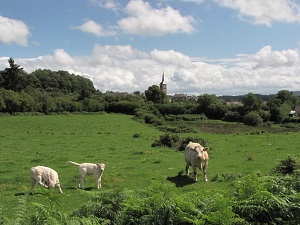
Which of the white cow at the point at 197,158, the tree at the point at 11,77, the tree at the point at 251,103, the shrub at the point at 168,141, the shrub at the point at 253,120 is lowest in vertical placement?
the shrub at the point at 253,120

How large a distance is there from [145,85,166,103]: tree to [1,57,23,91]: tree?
161 ft

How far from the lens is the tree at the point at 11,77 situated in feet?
339

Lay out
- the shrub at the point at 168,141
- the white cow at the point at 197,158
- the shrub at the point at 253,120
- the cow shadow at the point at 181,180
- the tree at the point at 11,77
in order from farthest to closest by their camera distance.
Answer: the tree at the point at 11,77, the shrub at the point at 253,120, the shrub at the point at 168,141, the white cow at the point at 197,158, the cow shadow at the point at 181,180

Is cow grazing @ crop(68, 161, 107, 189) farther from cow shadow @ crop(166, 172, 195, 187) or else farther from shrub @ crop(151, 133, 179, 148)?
shrub @ crop(151, 133, 179, 148)

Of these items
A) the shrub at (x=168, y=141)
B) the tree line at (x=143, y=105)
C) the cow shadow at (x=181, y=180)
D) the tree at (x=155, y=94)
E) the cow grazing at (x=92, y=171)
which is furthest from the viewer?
the tree at (x=155, y=94)

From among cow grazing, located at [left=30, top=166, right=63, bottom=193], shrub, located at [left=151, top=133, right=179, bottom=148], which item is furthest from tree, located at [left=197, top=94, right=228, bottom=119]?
cow grazing, located at [left=30, top=166, right=63, bottom=193]

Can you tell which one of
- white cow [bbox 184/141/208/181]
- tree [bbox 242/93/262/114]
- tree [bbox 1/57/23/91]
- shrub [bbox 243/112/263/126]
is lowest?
shrub [bbox 243/112/263/126]

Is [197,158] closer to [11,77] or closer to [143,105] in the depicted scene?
[143,105]

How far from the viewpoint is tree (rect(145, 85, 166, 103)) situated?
13088 cm

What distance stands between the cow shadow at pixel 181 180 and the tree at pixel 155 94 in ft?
361

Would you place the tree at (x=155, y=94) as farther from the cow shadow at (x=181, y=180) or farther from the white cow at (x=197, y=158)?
the white cow at (x=197, y=158)

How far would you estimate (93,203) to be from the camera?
750cm

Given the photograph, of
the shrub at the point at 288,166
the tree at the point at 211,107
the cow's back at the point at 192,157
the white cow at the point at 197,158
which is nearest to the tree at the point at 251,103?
the tree at the point at 211,107

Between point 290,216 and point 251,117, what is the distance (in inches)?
3525
